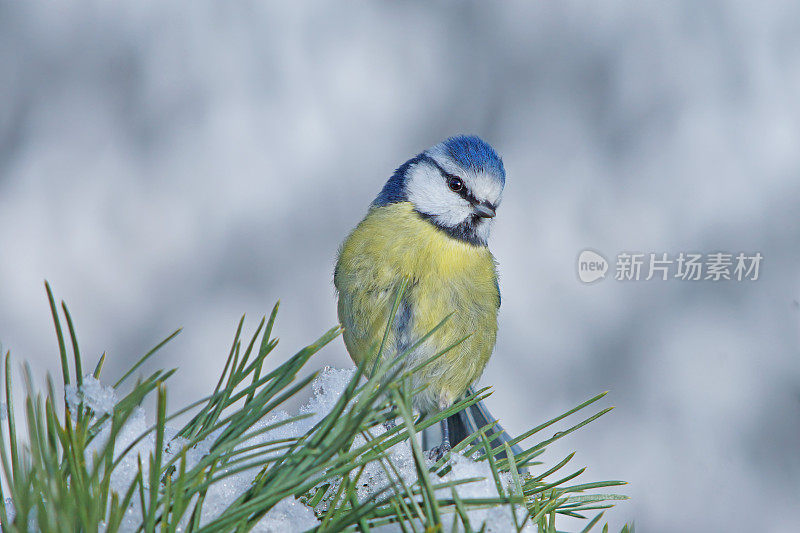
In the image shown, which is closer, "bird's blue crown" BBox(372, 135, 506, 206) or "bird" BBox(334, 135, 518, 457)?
"bird" BBox(334, 135, 518, 457)

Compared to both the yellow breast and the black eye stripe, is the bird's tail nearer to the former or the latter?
the yellow breast

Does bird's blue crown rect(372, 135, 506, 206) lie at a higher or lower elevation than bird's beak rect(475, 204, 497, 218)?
higher

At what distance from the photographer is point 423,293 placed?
634 mm

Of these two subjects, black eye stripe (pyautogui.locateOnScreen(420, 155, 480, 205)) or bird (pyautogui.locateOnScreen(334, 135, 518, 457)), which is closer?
bird (pyautogui.locateOnScreen(334, 135, 518, 457))

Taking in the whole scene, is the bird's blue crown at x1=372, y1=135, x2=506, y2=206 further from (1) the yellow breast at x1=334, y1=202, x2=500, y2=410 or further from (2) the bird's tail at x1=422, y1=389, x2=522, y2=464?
(2) the bird's tail at x1=422, y1=389, x2=522, y2=464

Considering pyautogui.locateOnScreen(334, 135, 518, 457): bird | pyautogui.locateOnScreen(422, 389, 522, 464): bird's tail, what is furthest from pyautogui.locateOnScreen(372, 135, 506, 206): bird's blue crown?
pyautogui.locateOnScreen(422, 389, 522, 464): bird's tail

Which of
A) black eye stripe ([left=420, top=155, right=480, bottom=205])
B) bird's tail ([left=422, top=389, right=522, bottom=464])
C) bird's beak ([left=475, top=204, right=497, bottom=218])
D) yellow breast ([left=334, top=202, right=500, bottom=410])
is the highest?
black eye stripe ([left=420, top=155, right=480, bottom=205])

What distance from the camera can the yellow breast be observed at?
0.63m

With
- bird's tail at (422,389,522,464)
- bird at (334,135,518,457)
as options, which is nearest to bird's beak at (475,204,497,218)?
bird at (334,135,518,457)

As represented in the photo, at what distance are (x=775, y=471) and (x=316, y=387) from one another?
1.08 meters

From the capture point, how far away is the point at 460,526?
0.90ft

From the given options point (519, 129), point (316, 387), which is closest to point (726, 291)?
point (519, 129)

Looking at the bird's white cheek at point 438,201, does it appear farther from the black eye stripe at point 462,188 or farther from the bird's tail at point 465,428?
the bird's tail at point 465,428

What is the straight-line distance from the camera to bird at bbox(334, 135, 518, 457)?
24.9 inches
